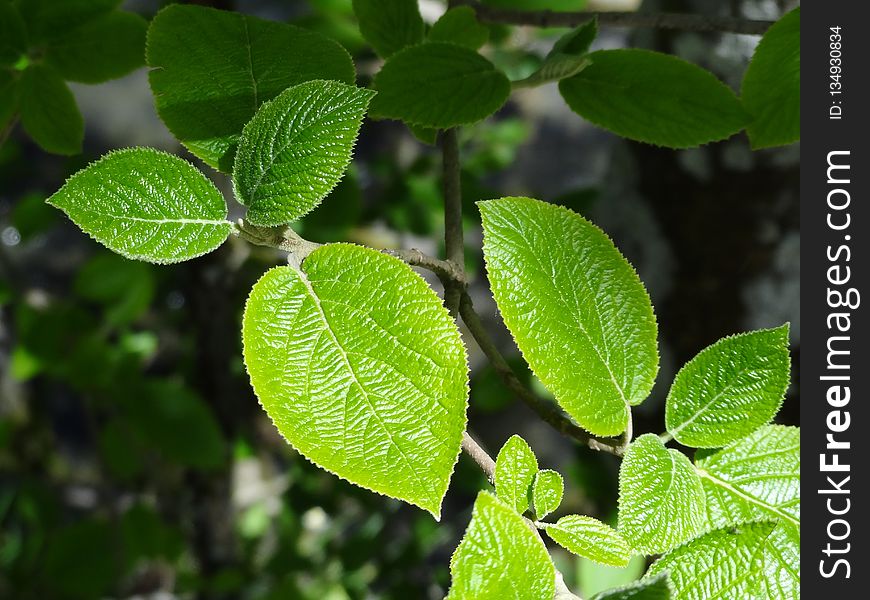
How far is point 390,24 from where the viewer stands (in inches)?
25.2

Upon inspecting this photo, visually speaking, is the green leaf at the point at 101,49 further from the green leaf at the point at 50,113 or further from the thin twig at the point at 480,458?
the thin twig at the point at 480,458

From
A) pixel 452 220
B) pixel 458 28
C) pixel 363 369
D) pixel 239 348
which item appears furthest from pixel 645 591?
pixel 239 348

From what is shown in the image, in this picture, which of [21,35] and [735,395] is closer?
[735,395]

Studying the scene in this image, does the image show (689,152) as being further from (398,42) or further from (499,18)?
(398,42)

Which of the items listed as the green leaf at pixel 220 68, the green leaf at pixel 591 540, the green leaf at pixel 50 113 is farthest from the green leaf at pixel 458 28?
the green leaf at pixel 591 540

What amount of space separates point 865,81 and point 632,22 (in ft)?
0.74

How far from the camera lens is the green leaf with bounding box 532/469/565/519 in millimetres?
443

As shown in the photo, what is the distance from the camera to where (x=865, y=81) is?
0.71 m

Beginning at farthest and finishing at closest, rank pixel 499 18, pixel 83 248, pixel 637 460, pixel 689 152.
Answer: pixel 83 248 → pixel 689 152 → pixel 499 18 → pixel 637 460

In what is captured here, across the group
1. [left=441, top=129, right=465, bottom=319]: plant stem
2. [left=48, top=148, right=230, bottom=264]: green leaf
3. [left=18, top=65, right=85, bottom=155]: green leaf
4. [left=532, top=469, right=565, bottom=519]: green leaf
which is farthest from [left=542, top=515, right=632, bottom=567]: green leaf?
[left=18, top=65, right=85, bottom=155]: green leaf

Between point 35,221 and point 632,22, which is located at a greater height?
point 632,22

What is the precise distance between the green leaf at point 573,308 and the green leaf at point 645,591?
0.12 m

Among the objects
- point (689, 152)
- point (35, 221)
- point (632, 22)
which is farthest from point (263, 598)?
point (632, 22)

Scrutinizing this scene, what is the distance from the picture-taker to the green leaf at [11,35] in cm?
63
